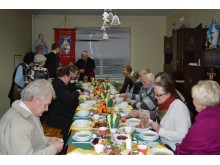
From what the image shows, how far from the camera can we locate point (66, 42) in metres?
8.49

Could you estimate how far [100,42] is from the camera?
914 cm

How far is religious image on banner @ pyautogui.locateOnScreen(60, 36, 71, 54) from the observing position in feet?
27.7

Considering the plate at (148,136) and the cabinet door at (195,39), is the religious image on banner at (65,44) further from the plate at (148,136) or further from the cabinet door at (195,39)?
the plate at (148,136)

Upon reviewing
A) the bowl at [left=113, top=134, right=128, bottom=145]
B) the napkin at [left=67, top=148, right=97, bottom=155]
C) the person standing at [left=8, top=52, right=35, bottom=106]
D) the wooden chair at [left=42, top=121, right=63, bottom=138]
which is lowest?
the wooden chair at [left=42, top=121, right=63, bottom=138]

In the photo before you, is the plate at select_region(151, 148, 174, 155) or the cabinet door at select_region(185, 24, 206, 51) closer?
the plate at select_region(151, 148, 174, 155)

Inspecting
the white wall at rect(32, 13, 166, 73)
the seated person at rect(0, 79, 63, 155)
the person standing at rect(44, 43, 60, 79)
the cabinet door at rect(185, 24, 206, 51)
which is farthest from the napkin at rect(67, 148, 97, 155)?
the white wall at rect(32, 13, 166, 73)

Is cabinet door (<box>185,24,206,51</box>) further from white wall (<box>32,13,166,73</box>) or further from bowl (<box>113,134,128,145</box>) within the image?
bowl (<box>113,134,128,145</box>)

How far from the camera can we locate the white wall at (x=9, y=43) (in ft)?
20.0

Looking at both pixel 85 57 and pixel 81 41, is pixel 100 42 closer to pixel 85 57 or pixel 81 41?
pixel 81 41

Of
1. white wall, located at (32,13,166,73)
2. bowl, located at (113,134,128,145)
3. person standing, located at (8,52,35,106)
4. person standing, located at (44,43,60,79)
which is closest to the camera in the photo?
bowl, located at (113,134,128,145)

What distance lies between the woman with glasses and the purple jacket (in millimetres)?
519

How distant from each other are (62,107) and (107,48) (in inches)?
215

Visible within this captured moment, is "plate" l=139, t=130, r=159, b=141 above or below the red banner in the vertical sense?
below
